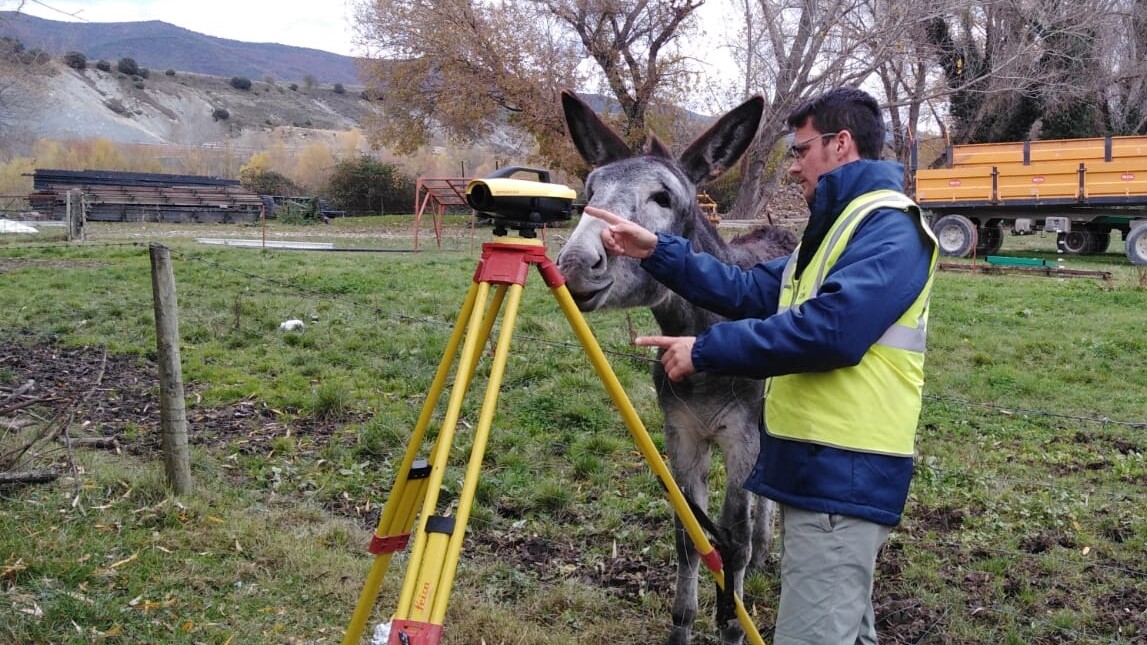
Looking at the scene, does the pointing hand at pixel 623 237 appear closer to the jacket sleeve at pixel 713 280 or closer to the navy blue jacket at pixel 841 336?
the jacket sleeve at pixel 713 280

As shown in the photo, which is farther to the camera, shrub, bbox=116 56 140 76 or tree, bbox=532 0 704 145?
shrub, bbox=116 56 140 76

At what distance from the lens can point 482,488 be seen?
5773 millimetres

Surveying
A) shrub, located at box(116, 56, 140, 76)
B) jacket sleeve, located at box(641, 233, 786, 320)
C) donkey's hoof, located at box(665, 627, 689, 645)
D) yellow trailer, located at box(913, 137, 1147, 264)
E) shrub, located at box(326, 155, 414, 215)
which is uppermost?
shrub, located at box(116, 56, 140, 76)

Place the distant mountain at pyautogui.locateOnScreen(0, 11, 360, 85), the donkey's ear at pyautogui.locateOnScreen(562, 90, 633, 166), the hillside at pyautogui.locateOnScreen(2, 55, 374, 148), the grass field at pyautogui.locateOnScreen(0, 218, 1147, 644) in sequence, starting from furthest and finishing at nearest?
the distant mountain at pyautogui.locateOnScreen(0, 11, 360, 85) < the hillside at pyautogui.locateOnScreen(2, 55, 374, 148) < the grass field at pyautogui.locateOnScreen(0, 218, 1147, 644) < the donkey's ear at pyautogui.locateOnScreen(562, 90, 633, 166)

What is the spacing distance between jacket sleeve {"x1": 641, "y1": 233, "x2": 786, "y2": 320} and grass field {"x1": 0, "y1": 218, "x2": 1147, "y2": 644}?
188 centimetres

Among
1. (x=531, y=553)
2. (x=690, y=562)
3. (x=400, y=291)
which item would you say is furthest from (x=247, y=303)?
(x=690, y=562)

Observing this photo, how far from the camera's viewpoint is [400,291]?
12.7 meters

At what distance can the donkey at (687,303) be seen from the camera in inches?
134

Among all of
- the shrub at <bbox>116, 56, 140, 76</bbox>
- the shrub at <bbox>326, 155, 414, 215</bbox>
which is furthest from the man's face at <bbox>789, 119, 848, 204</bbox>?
the shrub at <bbox>116, 56, 140, 76</bbox>

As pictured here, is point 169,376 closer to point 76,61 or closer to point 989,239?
point 989,239

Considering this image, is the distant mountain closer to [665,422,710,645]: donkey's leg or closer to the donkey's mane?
the donkey's mane

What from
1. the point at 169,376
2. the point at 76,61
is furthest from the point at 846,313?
the point at 76,61

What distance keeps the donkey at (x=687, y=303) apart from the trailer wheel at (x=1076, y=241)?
21.0m

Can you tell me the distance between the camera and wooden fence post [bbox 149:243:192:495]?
5.18 m
